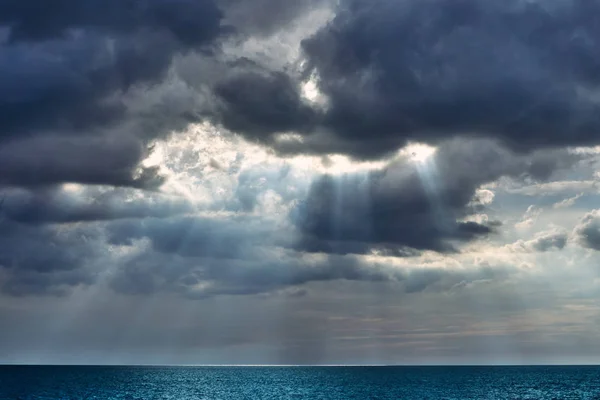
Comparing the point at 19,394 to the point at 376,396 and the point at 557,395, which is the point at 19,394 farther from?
the point at 557,395

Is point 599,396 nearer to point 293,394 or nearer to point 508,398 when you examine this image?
point 508,398

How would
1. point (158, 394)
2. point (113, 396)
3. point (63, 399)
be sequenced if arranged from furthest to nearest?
point (158, 394)
point (113, 396)
point (63, 399)

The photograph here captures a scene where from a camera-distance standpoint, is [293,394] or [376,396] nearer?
[376,396]

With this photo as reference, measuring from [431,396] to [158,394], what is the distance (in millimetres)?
67121

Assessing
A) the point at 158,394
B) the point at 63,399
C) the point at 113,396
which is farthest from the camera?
the point at 158,394

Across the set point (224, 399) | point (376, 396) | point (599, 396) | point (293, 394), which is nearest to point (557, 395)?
point (599, 396)

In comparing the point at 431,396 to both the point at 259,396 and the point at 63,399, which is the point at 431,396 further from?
the point at 63,399

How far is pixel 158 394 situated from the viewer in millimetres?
170125

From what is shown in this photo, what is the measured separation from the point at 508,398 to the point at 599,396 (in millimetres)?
24537

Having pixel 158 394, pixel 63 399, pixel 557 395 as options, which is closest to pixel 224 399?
pixel 158 394

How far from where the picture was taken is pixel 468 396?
537 ft

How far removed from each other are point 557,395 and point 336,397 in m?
54.8

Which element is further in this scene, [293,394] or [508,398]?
[293,394]

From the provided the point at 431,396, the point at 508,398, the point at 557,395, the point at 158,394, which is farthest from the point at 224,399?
the point at 557,395
